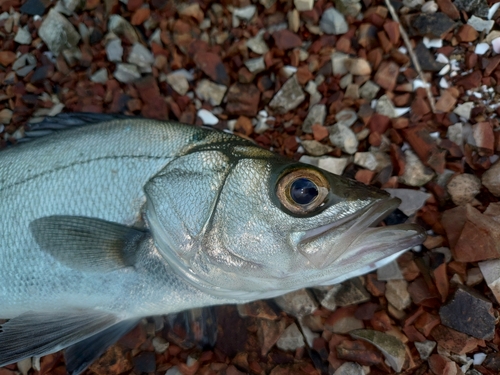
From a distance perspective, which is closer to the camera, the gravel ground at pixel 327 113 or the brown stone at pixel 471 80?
the gravel ground at pixel 327 113

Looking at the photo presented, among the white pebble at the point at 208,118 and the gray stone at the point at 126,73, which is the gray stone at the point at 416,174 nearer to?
the white pebble at the point at 208,118

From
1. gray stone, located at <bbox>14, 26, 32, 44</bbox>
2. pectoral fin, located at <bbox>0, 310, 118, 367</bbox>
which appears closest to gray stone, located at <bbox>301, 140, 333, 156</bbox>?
pectoral fin, located at <bbox>0, 310, 118, 367</bbox>

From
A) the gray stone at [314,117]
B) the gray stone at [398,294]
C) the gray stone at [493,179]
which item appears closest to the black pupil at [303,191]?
the gray stone at [314,117]

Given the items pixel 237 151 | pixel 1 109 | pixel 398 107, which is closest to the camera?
pixel 237 151

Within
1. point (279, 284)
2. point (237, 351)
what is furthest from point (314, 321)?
point (279, 284)

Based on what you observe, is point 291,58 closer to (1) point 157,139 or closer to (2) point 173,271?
(1) point 157,139

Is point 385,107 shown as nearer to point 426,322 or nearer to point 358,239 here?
point 358,239

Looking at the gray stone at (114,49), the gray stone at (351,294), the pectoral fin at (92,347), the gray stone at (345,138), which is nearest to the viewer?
the pectoral fin at (92,347)
